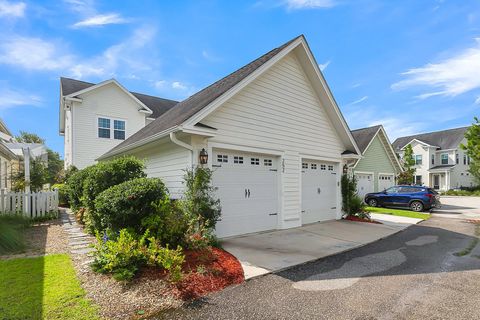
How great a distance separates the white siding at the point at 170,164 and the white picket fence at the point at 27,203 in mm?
4499

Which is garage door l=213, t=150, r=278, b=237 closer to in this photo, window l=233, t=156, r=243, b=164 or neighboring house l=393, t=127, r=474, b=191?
window l=233, t=156, r=243, b=164

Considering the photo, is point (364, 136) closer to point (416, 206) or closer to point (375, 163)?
point (375, 163)

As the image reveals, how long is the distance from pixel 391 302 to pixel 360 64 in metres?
11.4

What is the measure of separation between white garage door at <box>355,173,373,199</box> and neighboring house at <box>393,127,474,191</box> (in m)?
24.6

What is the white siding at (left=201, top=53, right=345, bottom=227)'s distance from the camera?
805 cm

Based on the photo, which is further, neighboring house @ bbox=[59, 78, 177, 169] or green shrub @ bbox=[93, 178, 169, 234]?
neighboring house @ bbox=[59, 78, 177, 169]

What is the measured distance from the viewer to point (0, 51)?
437 inches

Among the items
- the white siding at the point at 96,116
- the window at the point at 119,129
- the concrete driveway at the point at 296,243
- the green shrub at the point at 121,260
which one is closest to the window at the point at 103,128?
the white siding at the point at 96,116

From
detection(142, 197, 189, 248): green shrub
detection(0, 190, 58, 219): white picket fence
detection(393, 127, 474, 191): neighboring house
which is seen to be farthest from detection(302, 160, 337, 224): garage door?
detection(393, 127, 474, 191): neighboring house

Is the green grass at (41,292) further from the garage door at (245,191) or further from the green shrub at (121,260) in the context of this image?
the garage door at (245,191)

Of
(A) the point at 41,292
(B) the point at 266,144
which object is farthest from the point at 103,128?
(A) the point at 41,292

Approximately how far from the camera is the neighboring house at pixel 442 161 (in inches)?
1469

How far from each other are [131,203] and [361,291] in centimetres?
457

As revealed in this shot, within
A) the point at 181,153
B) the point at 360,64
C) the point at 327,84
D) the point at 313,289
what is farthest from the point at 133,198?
the point at 360,64
